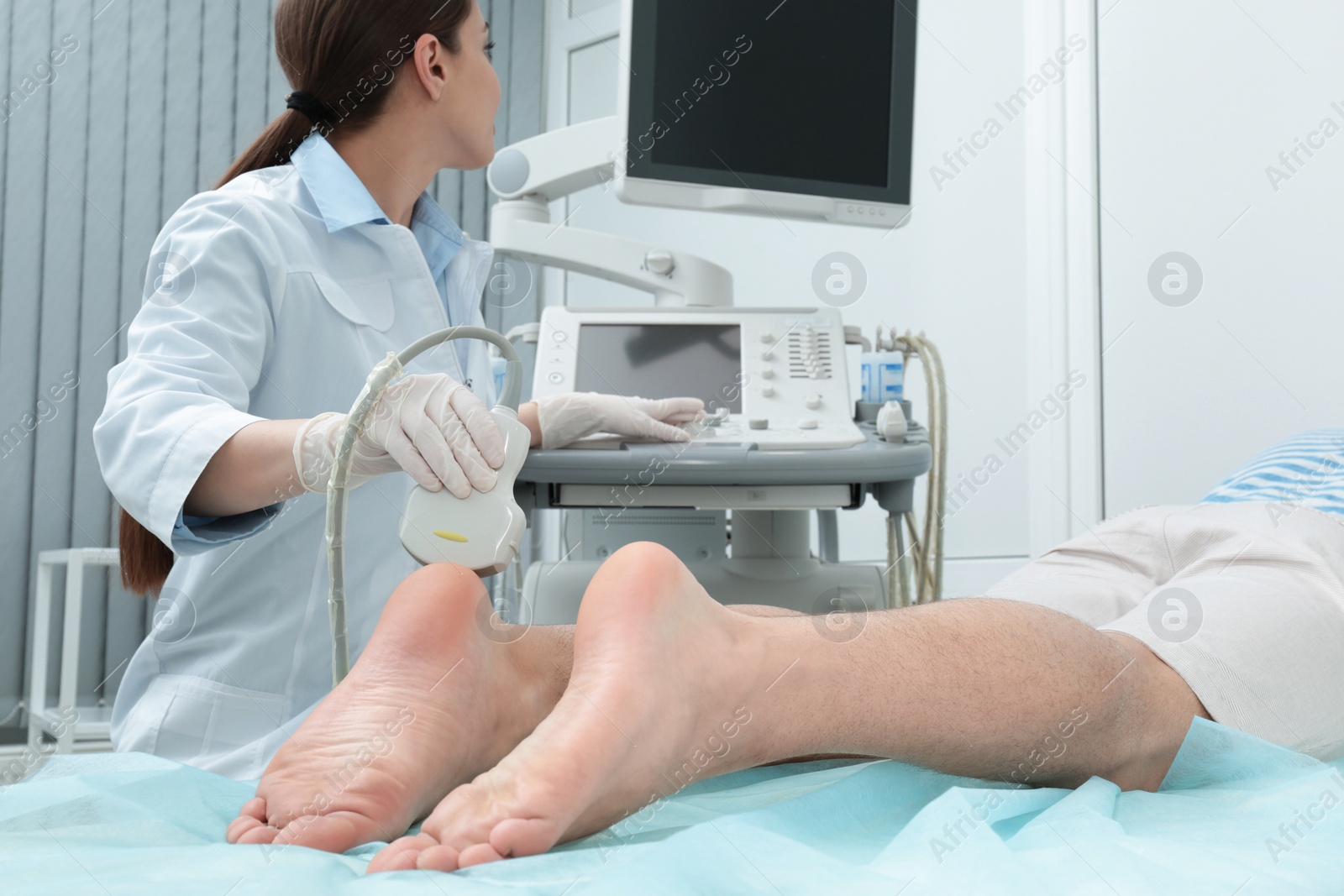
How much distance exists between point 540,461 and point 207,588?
17.0 inches

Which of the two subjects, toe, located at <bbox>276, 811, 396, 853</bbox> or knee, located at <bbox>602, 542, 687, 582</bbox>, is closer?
toe, located at <bbox>276, 811, 396, 853</bbox>

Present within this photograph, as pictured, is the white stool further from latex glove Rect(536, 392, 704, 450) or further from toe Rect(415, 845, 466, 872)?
toe Rect(415, 845, 466, 872)

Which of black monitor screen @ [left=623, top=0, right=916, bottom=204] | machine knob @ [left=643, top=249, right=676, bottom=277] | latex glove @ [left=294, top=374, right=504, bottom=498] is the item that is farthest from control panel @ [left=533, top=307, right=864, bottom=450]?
latex glove @ [left=294, top=374, right=504, bottom=498]

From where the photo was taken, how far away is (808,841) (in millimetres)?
629

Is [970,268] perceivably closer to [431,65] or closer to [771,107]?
[771,107]

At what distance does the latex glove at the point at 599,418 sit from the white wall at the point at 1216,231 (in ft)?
3.76

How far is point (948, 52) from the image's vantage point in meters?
2.58

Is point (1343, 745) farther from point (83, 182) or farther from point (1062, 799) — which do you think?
point (83, 182)

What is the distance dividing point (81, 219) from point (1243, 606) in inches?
118

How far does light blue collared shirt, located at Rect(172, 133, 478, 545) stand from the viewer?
1036 mm

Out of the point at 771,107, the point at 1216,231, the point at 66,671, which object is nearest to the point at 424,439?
the point at 771,107

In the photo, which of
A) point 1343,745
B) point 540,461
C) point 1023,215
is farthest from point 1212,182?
point 540,461

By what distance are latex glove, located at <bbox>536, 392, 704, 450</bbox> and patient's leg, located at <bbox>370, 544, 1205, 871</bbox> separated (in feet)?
2.08

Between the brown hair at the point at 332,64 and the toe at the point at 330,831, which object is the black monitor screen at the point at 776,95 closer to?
the brown hair at the point at 332,64
